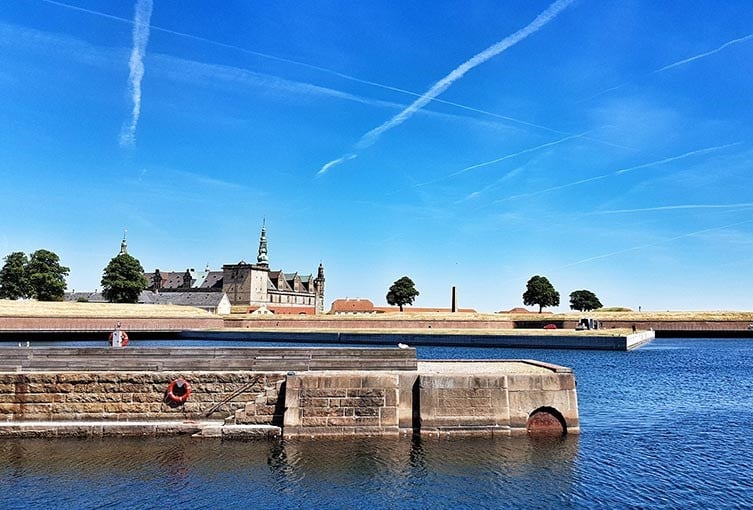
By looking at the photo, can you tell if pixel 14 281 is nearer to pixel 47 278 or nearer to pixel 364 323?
pixel 47 278

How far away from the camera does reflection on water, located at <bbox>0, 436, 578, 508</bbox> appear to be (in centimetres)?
1455

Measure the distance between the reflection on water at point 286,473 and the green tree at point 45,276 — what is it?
367 feet

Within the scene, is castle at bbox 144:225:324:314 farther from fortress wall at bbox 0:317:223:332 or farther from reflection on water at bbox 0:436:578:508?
reflection on water at bbox 0:436:578:508

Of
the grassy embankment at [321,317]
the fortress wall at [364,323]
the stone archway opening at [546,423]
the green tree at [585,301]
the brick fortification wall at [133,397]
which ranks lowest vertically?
the stone archway opening at [546,423]

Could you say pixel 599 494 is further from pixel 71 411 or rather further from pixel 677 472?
pixel 71 411

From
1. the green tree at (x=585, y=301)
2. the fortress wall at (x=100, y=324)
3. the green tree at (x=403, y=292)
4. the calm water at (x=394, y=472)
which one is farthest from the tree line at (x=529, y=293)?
the calm water at (x=394, y=472)

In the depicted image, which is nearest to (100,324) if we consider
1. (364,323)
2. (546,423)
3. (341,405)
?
(364,323)

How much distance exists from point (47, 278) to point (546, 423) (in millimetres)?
119233

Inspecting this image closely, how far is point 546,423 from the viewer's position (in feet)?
68.9

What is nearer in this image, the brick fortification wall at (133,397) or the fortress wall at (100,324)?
the brick fortification wall at (133,397)

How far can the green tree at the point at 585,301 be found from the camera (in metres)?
169

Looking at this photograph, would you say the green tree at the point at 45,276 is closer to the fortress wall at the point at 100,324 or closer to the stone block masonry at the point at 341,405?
the fortress wall at the point at 100,324

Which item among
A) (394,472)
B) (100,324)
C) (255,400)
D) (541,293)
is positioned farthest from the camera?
(541,293)

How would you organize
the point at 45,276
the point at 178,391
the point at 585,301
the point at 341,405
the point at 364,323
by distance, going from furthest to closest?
the point at 585,301 < the point at 45,276 < the point at 364,323 < the point at 178,391 < the point at 341,405
